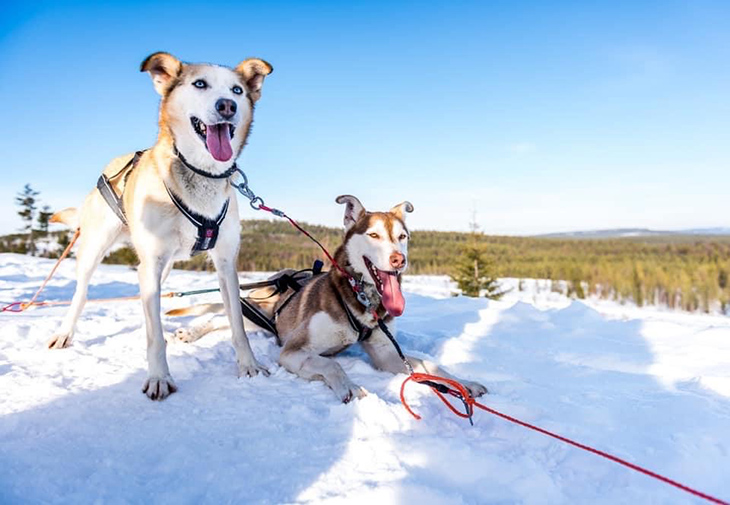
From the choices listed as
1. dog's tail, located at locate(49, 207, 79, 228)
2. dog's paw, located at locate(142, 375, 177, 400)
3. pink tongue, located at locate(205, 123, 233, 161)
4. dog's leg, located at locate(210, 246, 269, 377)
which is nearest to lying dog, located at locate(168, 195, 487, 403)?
dog's leg, located at locate(210, 246, 269, 377)

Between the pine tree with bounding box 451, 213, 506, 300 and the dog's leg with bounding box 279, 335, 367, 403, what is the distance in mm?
28969

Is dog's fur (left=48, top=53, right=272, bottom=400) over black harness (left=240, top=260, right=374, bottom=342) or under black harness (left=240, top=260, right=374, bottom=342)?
over

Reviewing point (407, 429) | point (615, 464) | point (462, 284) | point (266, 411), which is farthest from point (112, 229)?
point (462, 284)

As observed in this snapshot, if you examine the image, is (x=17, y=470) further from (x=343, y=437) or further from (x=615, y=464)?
(x=615, y=464)

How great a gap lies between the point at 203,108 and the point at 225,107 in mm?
175

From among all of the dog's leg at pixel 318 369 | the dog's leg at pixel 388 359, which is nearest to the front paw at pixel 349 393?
the dog's leg at pixel 318 369

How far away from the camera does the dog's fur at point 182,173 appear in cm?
295

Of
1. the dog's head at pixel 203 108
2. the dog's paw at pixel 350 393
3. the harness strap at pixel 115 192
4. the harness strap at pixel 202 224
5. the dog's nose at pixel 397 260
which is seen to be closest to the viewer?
the dog's paw at pixel 350 393

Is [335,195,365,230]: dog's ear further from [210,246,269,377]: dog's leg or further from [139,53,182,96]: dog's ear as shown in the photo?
[139,53,182,96]: dog's ear

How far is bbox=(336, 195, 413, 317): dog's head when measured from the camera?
364 cm

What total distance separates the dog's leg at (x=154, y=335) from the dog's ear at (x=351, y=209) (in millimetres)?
1796

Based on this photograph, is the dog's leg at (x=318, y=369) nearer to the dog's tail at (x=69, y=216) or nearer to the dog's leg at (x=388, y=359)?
the dog's leg at (x=388, y=359)

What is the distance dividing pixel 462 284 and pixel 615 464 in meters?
30.2

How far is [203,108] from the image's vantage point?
2.93 m
